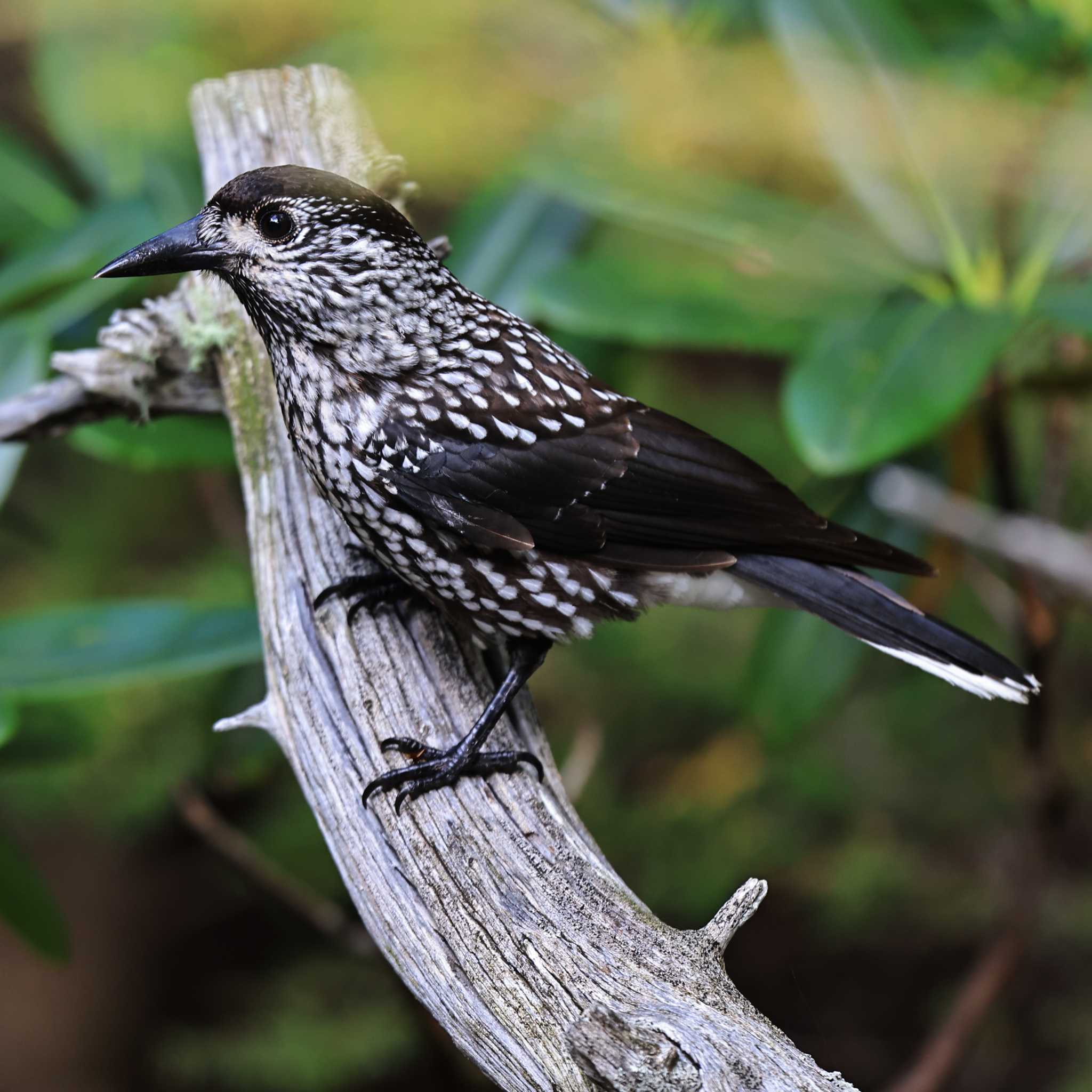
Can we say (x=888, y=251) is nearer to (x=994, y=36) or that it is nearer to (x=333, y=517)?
(x=994, y=36)

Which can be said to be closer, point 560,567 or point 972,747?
point 560,567

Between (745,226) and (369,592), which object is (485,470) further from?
(745,226)

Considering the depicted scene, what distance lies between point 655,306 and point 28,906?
5.62 feet

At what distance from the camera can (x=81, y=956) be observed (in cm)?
347

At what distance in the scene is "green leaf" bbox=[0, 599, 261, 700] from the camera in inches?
82.7

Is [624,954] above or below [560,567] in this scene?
below

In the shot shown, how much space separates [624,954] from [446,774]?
0.38 m

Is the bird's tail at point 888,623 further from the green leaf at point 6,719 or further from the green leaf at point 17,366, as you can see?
the green leaf at point 17,366

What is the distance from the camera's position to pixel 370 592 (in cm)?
182

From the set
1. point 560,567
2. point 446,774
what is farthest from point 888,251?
point 446,774

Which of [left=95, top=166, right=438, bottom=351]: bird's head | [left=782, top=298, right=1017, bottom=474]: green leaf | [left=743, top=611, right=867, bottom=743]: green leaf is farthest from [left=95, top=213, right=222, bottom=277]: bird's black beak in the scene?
[left=743, top=611, right=867, bottom=743]: green leaf

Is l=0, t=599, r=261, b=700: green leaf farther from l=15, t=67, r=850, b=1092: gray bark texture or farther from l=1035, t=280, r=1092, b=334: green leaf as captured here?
l=1035, t=280, r=1092, b=334: green leaf

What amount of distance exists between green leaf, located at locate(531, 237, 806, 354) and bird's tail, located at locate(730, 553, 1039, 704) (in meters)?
0.63

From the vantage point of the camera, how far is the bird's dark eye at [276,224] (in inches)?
64.8
